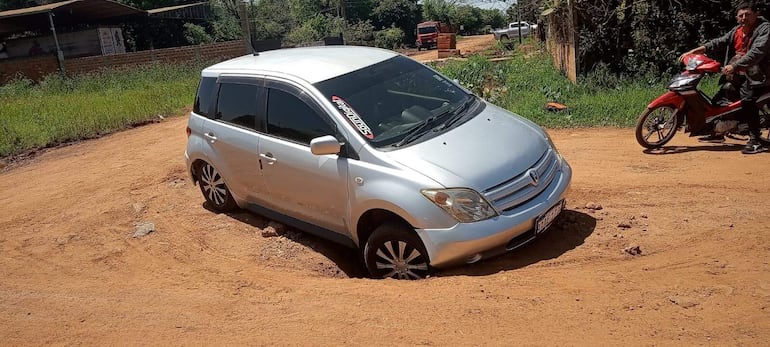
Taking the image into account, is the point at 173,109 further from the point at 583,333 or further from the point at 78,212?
the point at 583,333

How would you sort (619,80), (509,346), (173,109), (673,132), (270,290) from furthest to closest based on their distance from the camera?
(173,109)
(619,80)
(673,132)
(270,290)
(509,346)

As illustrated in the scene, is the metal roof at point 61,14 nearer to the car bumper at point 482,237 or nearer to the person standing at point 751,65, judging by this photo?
the person standing at point 751,65

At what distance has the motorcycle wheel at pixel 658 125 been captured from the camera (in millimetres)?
7250

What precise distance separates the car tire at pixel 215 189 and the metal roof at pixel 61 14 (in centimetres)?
2522

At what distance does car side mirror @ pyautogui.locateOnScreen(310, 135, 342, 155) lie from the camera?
462 cm

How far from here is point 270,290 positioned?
14.7 ft

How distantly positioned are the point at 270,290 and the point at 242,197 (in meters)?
1.91

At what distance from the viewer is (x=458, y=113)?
17.4 ft

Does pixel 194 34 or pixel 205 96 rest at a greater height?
pixel 194 34

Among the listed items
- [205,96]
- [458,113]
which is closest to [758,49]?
[458,113]

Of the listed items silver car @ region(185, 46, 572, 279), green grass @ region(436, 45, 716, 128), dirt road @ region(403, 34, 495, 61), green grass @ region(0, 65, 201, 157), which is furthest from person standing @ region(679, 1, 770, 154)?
dirt road @ region(403, 34, 495, 61)

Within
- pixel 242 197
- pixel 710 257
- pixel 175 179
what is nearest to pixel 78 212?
pixel 175 179

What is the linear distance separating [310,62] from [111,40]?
1255 inches

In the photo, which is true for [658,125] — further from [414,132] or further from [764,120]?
[414,132]
